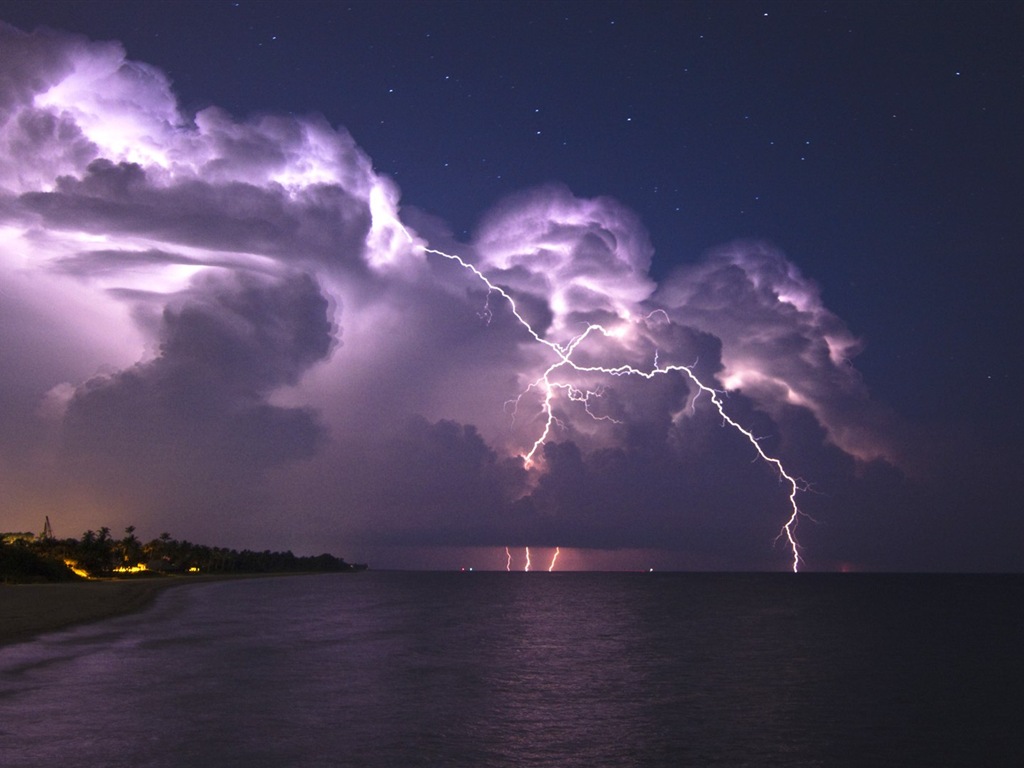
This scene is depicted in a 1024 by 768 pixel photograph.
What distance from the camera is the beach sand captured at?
3372 centimetres

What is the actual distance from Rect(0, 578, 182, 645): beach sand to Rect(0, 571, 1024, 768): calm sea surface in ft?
5.84

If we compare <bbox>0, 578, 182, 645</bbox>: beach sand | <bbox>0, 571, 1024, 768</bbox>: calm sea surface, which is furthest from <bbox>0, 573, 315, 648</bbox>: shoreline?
<bbox>0, 571, 1024, 768</bbox>: calm sea surface

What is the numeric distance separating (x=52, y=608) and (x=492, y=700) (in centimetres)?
3371

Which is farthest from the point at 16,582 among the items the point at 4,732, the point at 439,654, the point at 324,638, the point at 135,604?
the point at 4,732

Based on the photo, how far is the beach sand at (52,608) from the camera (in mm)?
33719

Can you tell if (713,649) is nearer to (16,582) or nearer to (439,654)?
(439,654)

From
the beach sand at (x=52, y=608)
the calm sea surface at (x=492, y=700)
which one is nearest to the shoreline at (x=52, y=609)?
the beach sand at (x=52, y=608)

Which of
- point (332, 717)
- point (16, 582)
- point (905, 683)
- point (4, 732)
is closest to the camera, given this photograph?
point (4, 732)

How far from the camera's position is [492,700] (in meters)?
20.7

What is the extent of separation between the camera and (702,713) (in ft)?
63.7

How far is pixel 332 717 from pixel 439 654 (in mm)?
13353

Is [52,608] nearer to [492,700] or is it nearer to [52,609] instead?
[52,609]

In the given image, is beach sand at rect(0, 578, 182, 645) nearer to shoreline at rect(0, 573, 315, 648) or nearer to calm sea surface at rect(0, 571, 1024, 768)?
shoreline at rect(0, 573, 315, 648)

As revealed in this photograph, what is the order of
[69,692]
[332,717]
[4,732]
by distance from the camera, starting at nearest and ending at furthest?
[4,732] → [332,717] → [69,692]
